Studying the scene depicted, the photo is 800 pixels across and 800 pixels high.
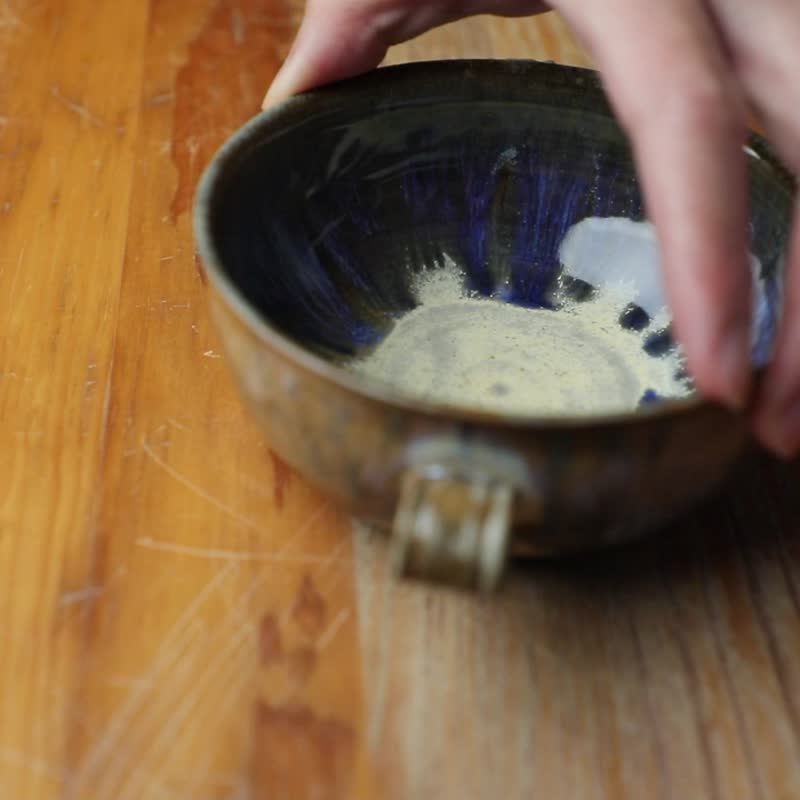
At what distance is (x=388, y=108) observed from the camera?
58 centimetres

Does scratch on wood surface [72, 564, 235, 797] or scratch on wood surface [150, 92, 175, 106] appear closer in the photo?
scratch on wood surface [72, 564, 235, 797]

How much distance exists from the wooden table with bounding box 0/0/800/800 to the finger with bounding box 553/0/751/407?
0.40ft

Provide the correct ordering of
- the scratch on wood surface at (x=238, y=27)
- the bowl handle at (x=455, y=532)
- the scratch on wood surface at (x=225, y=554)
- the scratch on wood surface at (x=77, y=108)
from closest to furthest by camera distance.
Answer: the bowl handle at (x=455, y=532) < the scratch on wood surface at (x=225, y=554) < the scratch on wood surface at (x=77, y=108) < the scratch on wood surface at (x=238, y=27)

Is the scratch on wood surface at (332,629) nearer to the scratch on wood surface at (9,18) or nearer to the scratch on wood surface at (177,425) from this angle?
the scratch on wood surface at (177,425)

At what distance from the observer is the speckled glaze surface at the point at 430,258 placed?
1.22 ft

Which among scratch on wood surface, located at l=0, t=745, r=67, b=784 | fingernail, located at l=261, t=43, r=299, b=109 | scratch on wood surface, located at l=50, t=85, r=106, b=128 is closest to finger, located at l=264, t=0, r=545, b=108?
fingernail, located at l=261, t=43, r=299, b=109

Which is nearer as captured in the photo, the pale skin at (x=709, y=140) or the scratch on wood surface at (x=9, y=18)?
the pale skin at (x=709, y=140)

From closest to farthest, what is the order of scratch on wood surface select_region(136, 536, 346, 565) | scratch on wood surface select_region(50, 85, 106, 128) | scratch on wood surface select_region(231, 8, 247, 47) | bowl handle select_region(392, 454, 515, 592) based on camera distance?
1. bowl handle select_region(392, 454, 515, 592)
2. scratch on wood surface select_region(136, 536, 346, 565)
3. scratch on wood surface select_region(50, 85, 106, 128)
4. scratch on wood surface select_region(231, 8, 247, 47)

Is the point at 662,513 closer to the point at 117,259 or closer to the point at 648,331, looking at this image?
the point at 648,331

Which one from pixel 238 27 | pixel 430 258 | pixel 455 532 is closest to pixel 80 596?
pixel 455 532

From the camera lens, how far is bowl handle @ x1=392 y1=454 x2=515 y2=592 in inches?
14.0

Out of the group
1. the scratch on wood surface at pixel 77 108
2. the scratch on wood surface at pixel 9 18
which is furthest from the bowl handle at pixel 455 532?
the scratch on wood surface at pixel 9 18

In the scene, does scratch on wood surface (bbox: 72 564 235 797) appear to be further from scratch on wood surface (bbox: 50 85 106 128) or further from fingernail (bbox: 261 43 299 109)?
scratch on wood surface (bbox: 50 85 106 128)

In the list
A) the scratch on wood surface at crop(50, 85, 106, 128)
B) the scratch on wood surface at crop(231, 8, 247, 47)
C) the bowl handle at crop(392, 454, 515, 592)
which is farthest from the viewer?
the scratch on wood surface at crop(231, 8, 247, 47)
